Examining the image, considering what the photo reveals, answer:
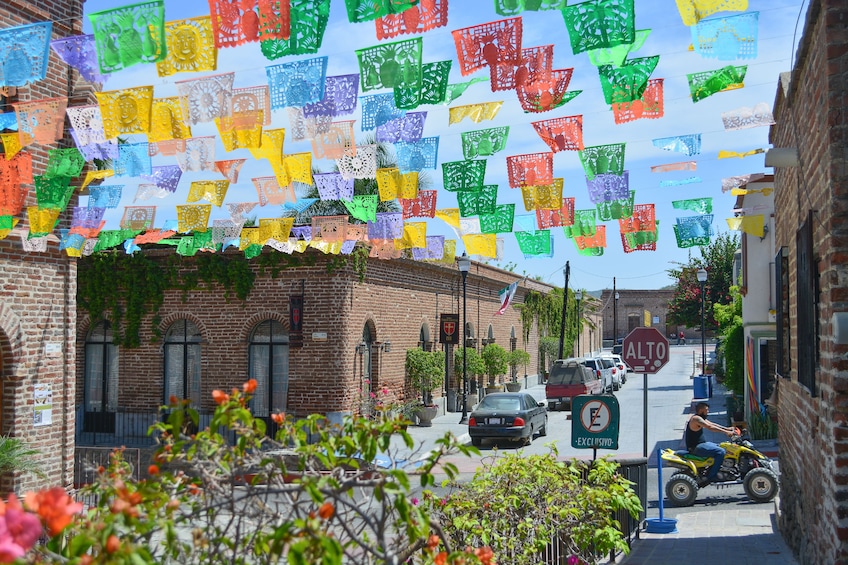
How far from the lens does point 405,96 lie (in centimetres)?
970

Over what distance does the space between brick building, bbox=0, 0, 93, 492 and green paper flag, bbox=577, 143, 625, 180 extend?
7230 millimetres

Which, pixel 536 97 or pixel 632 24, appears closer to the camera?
pixel 632 24

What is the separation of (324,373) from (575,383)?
11.4 metres

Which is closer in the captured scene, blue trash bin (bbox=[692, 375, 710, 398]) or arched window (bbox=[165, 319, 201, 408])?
arched window (bbox=[165, 319, 201, 408])

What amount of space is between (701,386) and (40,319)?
24677 millimetres

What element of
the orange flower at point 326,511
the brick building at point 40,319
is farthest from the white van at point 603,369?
the orange flower at point 326,511

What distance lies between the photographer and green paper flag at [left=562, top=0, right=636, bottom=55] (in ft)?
26.1

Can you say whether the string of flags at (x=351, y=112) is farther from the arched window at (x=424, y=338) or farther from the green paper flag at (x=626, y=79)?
the arched window at (x=424, y=338)

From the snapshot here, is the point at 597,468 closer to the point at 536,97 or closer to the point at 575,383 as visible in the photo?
the point at 536,97

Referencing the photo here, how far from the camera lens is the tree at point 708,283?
4569cm

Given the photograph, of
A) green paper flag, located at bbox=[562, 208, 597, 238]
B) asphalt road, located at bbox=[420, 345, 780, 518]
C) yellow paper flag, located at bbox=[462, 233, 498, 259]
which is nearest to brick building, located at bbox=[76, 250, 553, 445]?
asphalt road, located at bbox=[420, 345, 780, 518]

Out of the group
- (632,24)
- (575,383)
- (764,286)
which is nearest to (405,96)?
(632,24)

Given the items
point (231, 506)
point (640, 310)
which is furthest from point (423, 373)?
point (640, 310)

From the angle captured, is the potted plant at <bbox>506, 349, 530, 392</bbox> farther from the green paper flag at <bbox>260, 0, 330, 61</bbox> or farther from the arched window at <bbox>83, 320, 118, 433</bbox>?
the green paper flag at <bbox>260, 0, 330, 61</bbox>
